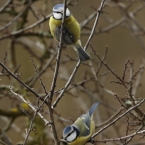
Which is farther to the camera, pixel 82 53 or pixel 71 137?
pixel 82 53

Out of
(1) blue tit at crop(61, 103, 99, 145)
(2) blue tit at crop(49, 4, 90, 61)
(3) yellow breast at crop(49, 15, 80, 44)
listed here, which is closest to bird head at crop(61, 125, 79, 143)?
(1) blue tit at crop(61, 103, 99, 145)

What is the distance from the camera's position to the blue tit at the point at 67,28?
75.9 inches

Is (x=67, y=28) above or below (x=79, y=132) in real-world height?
above

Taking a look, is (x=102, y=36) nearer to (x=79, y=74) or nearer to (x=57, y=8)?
(x=79, y=74)

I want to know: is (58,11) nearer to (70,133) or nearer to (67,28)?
(67,28)

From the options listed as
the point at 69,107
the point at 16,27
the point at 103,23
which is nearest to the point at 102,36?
the point at 103,23

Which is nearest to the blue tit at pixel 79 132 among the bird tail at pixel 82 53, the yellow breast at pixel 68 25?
the bird tail at pixel 82 53

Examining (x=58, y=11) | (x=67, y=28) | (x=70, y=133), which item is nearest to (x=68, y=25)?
(x=67, y=28)

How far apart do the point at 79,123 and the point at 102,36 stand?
293 cm

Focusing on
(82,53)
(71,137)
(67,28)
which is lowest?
(71,137)

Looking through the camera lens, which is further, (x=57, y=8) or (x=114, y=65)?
(x=114, y=65)

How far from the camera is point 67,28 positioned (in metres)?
2.00

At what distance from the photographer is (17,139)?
15.3 feet

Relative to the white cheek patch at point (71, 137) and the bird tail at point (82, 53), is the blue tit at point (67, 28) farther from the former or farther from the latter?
the white cheek patch at point (71, 137)
